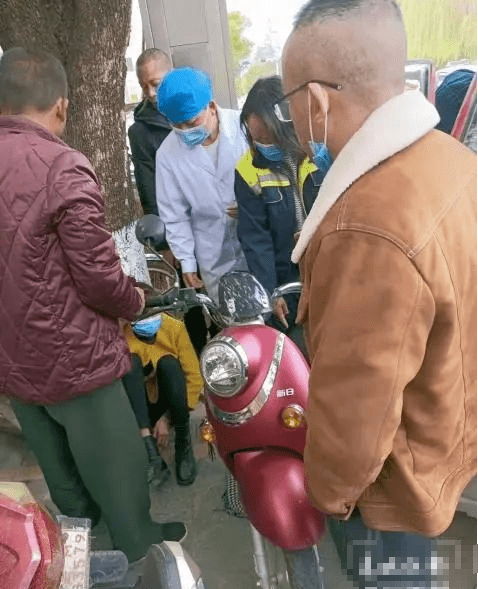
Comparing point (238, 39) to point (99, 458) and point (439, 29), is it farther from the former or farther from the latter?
point (99, 458)

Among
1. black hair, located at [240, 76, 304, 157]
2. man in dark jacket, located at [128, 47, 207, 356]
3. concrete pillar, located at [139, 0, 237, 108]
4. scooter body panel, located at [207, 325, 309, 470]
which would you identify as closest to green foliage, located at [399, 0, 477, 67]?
black hair, located at [240, 76, 304, 157]

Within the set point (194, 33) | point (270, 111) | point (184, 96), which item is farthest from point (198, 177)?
point (194, 33)

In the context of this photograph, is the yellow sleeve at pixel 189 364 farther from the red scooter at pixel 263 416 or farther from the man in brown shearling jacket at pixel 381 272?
the man in brown shearling jacket at pixel 381 272

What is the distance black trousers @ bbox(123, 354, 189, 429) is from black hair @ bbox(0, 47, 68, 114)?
A: 1.18 m

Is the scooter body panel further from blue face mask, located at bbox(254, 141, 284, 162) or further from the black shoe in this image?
the black shoe

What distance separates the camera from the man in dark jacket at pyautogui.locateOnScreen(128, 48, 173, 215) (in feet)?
11.8

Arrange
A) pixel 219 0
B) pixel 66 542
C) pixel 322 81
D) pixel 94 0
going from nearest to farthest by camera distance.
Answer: pixel 66 542 < pixel 322 81 < pixel 94 0 < pixel 219 0

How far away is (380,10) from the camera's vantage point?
1.11 m

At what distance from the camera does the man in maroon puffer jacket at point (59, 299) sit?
1.62m

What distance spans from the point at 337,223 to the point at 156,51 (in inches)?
120

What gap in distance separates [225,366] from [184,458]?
54.4 inches

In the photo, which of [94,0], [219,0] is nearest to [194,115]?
[94,0]

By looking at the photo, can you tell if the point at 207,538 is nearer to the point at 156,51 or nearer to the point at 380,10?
the point at 380,10

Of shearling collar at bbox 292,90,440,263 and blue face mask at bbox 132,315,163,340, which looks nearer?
shearling collar at bbox 292,90,440,263
